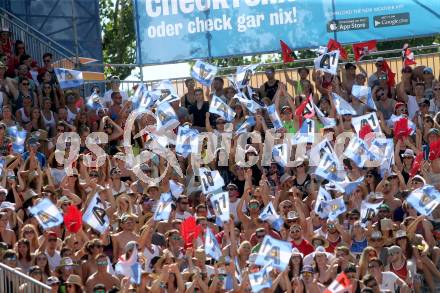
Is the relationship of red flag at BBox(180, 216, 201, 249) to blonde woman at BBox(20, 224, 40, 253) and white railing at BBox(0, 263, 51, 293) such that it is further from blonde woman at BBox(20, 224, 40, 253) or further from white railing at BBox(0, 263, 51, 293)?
white railing at BBox(0, 263, 51, 293)

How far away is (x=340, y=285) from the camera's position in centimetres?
1648

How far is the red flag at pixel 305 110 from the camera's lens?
840 inches

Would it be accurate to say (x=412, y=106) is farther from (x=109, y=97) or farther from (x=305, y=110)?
(x=109, y=97)

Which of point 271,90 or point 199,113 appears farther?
point 271,90

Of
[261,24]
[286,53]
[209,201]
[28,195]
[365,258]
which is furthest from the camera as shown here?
[261,24]

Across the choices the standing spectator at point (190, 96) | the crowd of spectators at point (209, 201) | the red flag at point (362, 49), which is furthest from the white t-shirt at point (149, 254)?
the red flag at point (362, 49)

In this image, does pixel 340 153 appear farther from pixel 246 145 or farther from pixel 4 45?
pixel 4 45

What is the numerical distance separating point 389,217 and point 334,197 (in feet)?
3.36

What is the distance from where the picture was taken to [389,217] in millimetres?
18734

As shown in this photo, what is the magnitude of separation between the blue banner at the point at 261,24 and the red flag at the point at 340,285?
27.1ft

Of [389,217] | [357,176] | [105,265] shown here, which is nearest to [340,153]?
[357,176]

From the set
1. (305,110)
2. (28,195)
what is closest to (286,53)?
(305,110)

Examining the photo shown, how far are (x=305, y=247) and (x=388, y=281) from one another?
1426 mm

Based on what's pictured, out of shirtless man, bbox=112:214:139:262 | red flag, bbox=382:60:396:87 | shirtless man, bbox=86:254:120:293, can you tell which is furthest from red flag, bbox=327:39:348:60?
shirtless man, bbox=86:254:120:293
